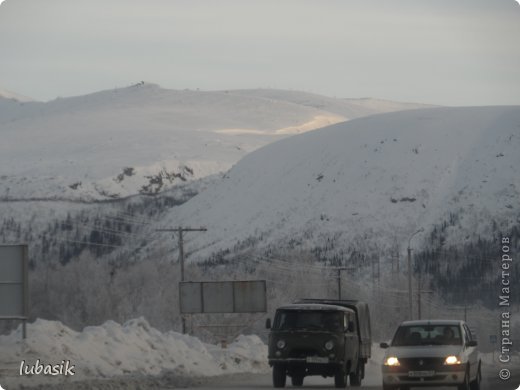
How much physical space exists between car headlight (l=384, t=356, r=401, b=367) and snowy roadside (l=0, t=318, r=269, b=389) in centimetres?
573

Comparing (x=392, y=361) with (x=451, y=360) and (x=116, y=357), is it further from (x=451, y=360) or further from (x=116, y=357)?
(x=116, y=357)

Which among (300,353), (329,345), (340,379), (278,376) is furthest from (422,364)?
(278,376)

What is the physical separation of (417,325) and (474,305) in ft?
314

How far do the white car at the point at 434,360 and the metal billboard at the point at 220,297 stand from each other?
32.1 metres

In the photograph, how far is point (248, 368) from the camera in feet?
144

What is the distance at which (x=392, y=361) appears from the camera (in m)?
30.2

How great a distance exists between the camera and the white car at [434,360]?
29531 mm

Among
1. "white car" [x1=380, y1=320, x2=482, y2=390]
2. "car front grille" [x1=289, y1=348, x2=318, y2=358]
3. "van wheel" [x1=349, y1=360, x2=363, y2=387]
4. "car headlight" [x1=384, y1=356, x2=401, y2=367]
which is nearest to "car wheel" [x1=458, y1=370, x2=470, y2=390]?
"white car" [x1=380, y1=320, x2=482, y2=390]

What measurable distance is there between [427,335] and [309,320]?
4384mm

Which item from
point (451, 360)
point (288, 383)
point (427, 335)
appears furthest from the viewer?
point (288, 383)

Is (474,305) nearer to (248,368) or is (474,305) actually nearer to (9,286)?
(248,368)

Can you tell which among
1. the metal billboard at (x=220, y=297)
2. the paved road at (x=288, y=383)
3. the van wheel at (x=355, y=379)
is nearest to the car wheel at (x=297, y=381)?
the paved road at (x=288, y=383)

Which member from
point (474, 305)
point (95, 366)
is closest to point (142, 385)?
point (95, 366)

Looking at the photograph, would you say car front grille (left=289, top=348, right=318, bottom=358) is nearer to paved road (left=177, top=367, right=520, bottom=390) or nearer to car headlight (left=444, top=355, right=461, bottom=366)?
paved road (left=177, top=367, right=520, bottom=390)
